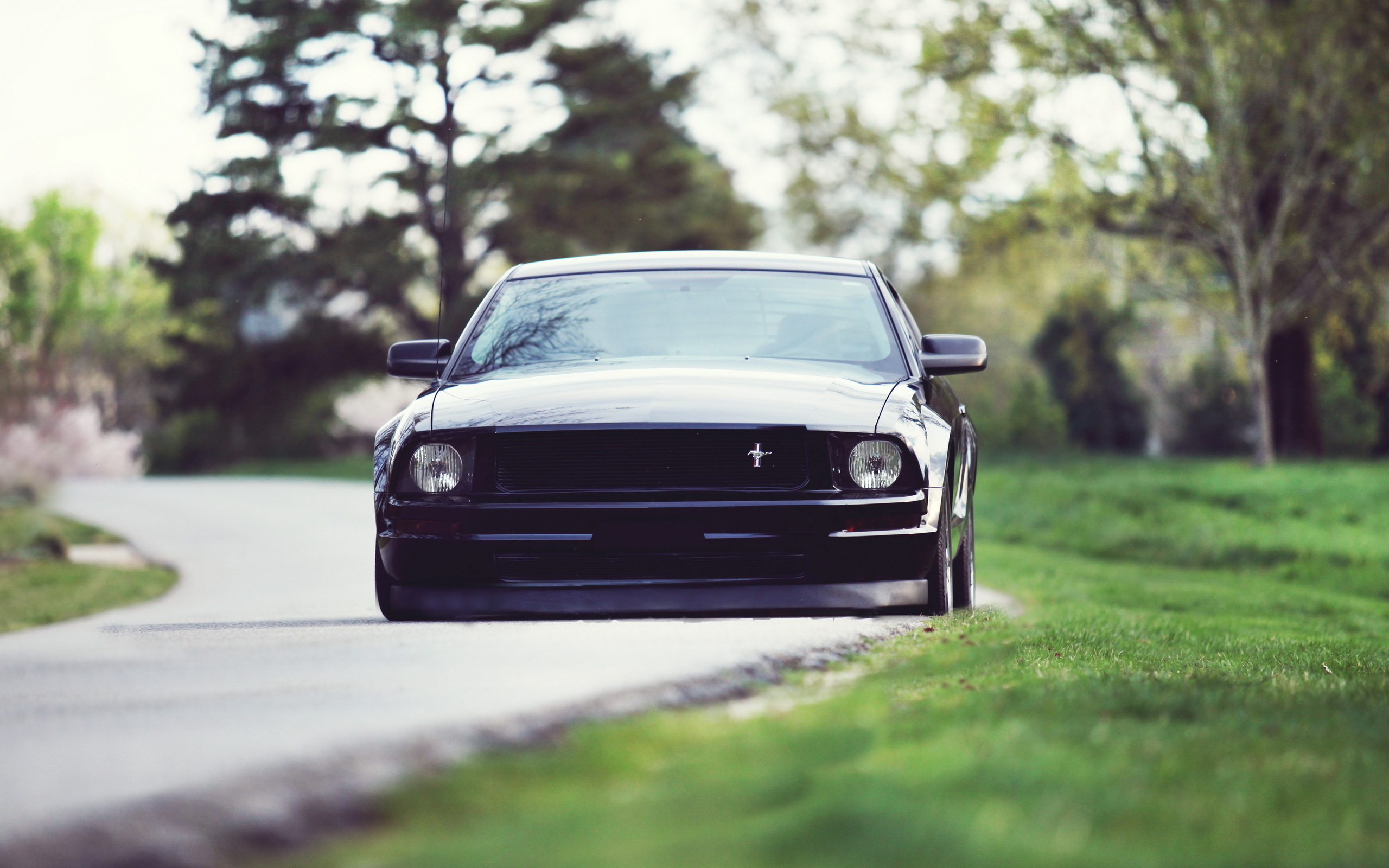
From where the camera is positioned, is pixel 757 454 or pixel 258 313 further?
pixel 258 313

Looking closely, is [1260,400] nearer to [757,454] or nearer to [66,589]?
[66,589]

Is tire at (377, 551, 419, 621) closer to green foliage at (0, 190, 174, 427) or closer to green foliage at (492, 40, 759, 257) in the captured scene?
green foliage at (0, 190, 174, 427)

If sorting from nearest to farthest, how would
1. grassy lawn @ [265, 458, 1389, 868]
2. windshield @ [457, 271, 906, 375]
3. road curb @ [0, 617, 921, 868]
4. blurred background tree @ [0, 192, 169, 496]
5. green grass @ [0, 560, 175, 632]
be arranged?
grassy lawn @ [265, 458, 1389, 868], road curb @ [0, 617, 921, 868], windshield @ [457, 271, 906, 375], green grass @ [0, 560, 175, 632], blurred background tree @ [0, 192, 169, 496]

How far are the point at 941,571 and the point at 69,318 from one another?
2488 cm

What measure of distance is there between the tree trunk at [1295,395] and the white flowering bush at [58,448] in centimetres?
1850

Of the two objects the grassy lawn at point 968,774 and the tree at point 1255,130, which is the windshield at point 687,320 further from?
the tree at point 1255,130

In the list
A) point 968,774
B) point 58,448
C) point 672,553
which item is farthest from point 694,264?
point 58,448

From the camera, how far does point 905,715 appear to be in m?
4.08

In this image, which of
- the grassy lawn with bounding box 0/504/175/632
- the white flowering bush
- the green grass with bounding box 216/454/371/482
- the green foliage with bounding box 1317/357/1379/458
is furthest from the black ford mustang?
the green grass with bounding box 216/454/371/482

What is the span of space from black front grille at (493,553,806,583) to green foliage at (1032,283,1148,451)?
26778 millimetres

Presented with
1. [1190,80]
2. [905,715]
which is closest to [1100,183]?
[1190,80]

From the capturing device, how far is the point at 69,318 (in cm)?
2706

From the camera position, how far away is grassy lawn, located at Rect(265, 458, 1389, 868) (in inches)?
102

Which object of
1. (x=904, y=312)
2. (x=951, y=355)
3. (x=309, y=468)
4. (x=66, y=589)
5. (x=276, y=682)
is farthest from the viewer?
(x=309, y=468)
